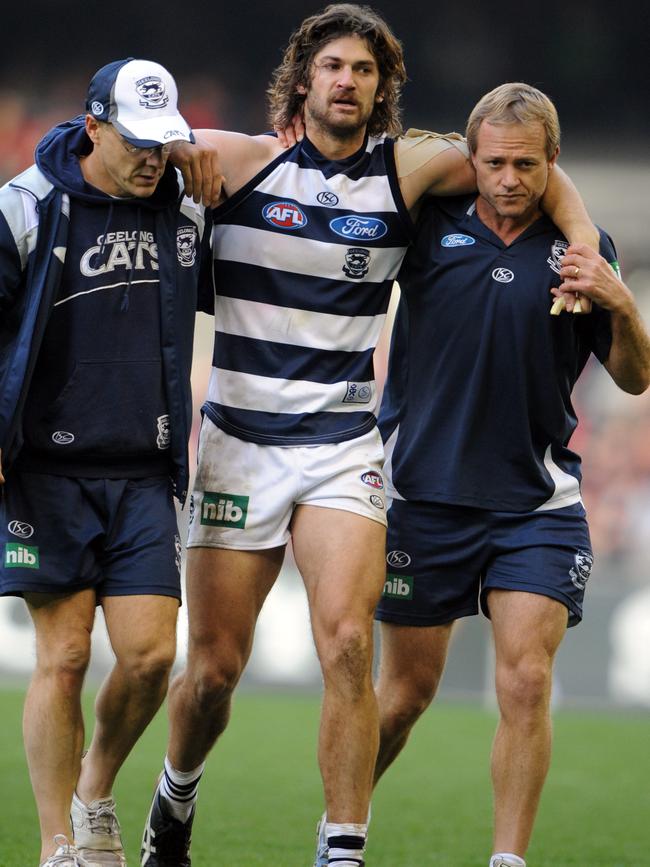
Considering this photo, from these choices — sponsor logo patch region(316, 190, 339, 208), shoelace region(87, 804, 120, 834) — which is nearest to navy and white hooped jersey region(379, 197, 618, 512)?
sponsor logo patch region(316, 190, 339, 208)

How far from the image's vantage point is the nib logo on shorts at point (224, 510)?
518 centimetres

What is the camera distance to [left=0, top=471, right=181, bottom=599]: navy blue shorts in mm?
4805

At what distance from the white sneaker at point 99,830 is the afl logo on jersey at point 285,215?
2.04 meters

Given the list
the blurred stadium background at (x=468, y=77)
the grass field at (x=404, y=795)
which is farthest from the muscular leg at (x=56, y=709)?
the blurred stadium background at (x=468, y=77)

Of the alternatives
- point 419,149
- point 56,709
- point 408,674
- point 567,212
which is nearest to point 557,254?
point 567,212

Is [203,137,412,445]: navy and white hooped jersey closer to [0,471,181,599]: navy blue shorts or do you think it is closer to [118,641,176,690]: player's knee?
[0,471,181,599]: navy blue shorts

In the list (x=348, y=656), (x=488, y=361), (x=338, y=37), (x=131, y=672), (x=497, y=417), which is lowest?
(x=131, y=672)

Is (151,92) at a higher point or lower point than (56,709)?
higher

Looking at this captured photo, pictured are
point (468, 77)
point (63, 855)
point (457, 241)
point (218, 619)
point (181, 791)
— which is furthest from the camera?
point (468, 77)

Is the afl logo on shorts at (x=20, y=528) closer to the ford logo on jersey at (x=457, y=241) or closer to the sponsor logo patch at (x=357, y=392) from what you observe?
the sponsor logo patch at (x=357, y=392)

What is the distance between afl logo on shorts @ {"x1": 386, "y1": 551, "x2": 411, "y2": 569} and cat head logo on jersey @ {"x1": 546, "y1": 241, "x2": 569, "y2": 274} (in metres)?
1.15

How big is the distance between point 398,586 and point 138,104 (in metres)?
1.95

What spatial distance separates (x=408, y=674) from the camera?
5512mm

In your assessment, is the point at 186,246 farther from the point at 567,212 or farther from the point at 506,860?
the point at 506,860
